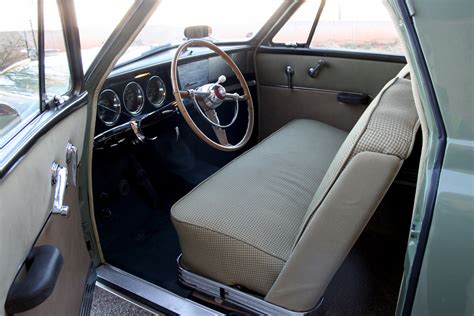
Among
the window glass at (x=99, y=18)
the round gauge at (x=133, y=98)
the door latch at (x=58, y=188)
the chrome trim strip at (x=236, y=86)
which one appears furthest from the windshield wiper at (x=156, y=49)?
the door latch at (x=58, y=188)

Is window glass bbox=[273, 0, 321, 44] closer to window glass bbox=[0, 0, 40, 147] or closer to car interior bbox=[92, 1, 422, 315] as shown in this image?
car interior bbox=[92, 1, 422, 315]

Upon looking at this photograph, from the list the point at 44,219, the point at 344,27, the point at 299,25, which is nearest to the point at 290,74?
the point at 299,25

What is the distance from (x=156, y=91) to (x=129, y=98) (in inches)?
9.1

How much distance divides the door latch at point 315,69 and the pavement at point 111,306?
5.98 feet

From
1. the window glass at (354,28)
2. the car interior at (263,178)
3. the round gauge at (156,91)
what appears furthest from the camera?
the window glass at (354,28)

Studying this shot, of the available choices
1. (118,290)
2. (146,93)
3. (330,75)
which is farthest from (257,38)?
(118,290)

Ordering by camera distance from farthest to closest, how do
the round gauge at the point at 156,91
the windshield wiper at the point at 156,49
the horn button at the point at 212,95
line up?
the windshield wiper at the point at 156,49, the round gauge at the point at 156,91, the horn button at the point at 212,95

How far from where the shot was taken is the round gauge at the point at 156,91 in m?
2.04

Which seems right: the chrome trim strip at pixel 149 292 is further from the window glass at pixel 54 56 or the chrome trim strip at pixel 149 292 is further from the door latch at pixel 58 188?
Answer: the window glass at pixel 54 56

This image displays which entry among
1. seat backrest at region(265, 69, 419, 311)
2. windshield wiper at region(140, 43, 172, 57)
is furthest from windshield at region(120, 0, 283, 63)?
seat backrest at region(265, 69, 419, 311)

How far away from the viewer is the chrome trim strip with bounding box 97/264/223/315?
1459 mm

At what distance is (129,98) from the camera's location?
1910 mm

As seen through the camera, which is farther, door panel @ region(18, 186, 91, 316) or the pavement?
the pavement

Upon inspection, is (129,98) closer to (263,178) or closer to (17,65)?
(263,178)
